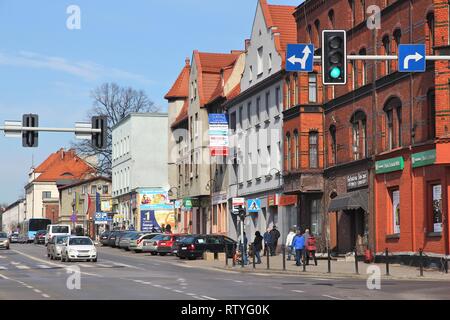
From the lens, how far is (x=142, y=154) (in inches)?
3866

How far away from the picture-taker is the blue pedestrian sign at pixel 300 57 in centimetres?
2222

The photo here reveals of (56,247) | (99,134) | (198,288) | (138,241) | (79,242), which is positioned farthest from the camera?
(138,241)

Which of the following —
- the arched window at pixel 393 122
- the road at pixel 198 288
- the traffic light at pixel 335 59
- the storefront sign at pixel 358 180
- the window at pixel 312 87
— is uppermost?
the window at pixel 312 87

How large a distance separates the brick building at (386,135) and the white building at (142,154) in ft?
154

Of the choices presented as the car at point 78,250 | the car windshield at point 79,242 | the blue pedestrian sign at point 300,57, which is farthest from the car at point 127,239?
the blue pedestrian sign at point 300,57

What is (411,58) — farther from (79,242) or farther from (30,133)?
(79,242)

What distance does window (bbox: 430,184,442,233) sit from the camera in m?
37.9

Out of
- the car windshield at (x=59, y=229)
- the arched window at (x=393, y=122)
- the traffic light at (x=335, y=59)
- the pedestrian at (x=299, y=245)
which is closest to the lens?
the traffic light at (x=335, y=59)

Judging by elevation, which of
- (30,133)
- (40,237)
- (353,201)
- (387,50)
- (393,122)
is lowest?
(40,237)

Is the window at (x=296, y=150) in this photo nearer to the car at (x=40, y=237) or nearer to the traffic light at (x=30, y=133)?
the traffic light at (x=30, y=133)

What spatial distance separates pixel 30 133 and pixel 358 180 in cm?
2001

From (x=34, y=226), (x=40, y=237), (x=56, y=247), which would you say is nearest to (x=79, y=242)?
(x=56, y=247)

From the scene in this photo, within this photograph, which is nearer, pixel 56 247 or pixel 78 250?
pixel 78 250
